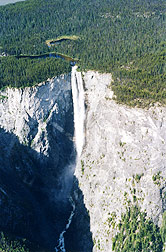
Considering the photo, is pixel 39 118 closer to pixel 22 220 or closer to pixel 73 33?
pixel 22 220

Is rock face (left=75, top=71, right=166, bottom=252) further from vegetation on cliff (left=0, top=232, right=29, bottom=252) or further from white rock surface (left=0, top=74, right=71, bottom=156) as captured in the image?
vegetation on cliff (left=0, top=232, right=29, bottom=252)

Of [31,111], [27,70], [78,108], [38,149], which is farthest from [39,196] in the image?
[27,70]

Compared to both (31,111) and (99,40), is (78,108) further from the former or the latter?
(99,40)

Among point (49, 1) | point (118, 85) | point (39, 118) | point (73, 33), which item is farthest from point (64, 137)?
point (49, 1)

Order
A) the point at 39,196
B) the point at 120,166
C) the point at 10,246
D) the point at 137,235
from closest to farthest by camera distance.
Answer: the point at 10,246 → the point at 137,235 → the point at 120,166 → the point at 39,196

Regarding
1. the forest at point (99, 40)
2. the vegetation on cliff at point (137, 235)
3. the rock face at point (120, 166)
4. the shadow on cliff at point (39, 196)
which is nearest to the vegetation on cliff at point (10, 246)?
the shadow on cliff at point (39, 196)

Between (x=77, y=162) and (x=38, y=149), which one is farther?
(x=77, y=162)

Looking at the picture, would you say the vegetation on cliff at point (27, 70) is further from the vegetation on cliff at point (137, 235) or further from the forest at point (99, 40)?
the vegetation on cliff at point (137, 235)
